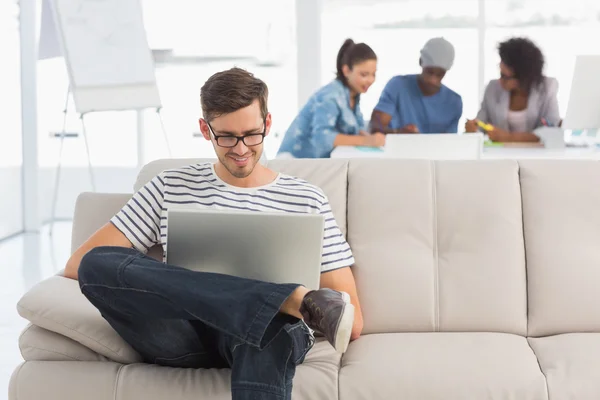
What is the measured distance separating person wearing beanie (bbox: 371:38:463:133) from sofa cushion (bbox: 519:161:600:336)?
7.17 feet

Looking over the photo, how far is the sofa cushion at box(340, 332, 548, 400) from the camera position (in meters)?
2.19

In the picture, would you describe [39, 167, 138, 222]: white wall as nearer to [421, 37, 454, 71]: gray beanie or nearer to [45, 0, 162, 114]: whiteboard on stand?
[45, 0, 162, 114]: whiteboard on stand

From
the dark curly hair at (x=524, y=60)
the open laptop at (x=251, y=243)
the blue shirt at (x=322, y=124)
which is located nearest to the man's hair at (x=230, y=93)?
the open laptop at (x=251, y=243)

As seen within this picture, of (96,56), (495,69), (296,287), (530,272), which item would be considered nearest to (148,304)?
(296,287)

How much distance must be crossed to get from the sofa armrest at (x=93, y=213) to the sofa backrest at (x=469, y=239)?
0.26 ft

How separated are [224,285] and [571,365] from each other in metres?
0.88

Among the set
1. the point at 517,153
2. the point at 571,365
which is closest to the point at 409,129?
the point at 517,153

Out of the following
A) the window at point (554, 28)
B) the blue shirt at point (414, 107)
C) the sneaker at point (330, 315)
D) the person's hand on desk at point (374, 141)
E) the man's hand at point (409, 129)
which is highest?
the window at point (554, 28)

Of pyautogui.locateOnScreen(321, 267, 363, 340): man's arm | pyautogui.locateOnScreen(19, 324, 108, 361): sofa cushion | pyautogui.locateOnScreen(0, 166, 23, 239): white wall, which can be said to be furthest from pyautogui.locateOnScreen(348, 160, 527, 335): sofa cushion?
pyautogui.locateOnScreen(0, 166, 23, 239): white wall

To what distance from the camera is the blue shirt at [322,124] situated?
4391 millimetres

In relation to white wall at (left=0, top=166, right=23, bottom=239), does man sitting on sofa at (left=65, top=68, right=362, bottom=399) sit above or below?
above

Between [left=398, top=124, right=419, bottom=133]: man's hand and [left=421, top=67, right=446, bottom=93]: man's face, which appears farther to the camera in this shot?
[left=421, top=67, right=446, bottom=93]: man's face

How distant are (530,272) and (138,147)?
15.2ft

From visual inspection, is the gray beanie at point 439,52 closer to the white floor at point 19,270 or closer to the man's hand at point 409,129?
the man's hand at point 409,129
